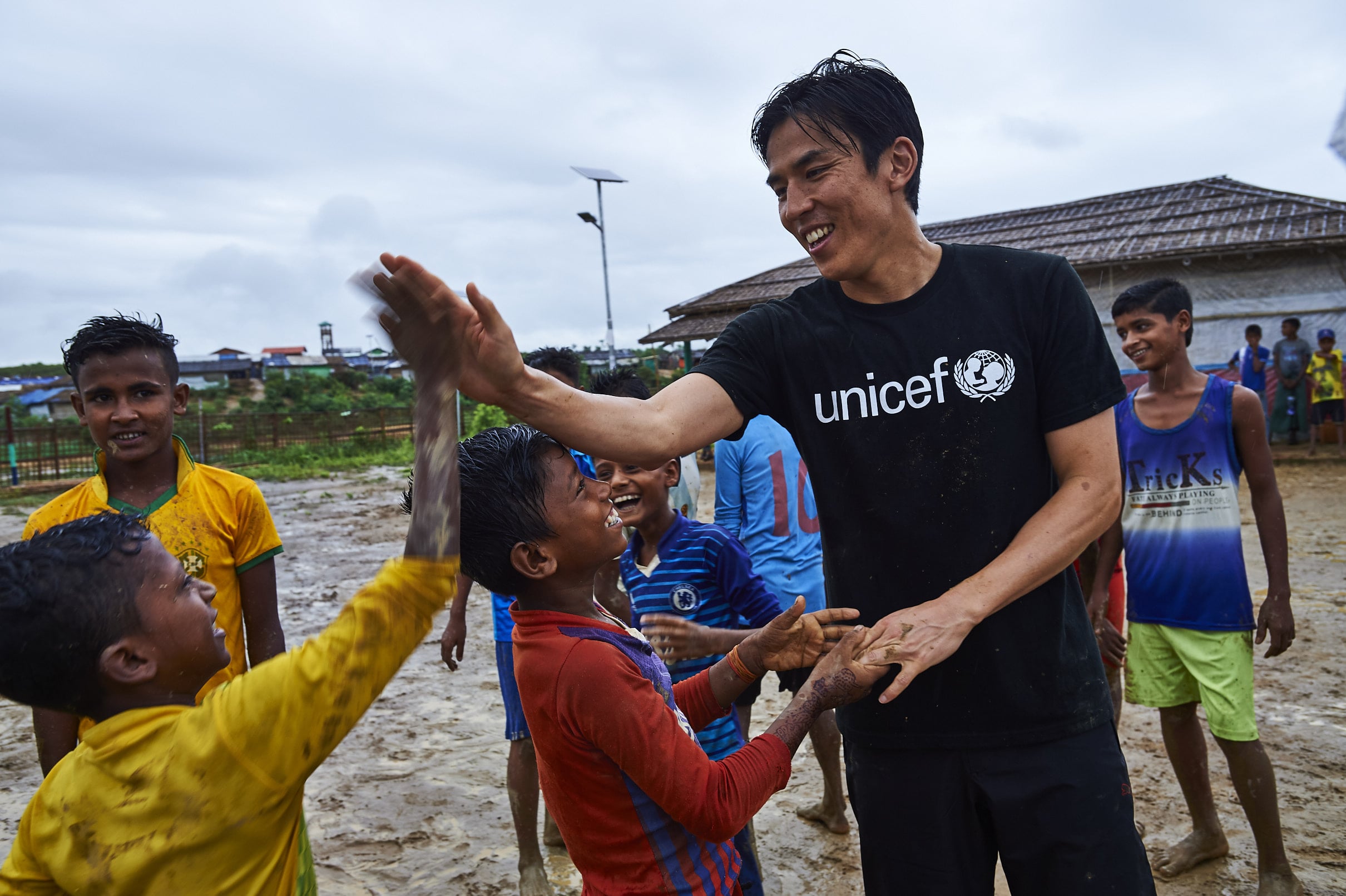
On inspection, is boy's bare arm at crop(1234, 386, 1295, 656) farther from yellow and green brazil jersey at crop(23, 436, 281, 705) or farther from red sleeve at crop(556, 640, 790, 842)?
yellow and green brazil jersey at crop(23, 436, 281, 705)

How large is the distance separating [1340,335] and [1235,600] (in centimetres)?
1274

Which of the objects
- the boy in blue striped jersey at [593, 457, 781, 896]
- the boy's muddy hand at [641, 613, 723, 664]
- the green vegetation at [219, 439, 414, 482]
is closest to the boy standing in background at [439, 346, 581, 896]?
the boy in blue striped jersey at [593, 457, 781, 896]

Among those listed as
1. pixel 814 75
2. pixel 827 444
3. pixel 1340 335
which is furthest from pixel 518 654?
pixel 1340 335

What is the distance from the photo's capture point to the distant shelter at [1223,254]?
1286cm

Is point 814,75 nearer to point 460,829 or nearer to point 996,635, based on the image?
point 996,635

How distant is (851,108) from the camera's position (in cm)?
198

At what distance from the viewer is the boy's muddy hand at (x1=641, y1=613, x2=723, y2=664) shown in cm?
221

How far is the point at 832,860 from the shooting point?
351 cm

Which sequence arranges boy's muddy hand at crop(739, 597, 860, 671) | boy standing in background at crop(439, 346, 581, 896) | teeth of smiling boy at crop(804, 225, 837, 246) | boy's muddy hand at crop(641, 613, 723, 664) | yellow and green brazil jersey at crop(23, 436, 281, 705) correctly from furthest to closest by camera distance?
boy standing in background at crop(439, 346, 581, 896)
yellow and green brazil jersey at crop(23, 436, 281, 705)
boy's muddy hand at crop(641, 613, 723, 664)
teeth of smiling boy at crop(804, 225, 837, 246)
boy's muddy hand at crop(739, 597, 860, 671)

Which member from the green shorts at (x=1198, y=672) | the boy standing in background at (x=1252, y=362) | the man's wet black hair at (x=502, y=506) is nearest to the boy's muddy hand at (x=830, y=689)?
the man's wet black hair at (x=502, y=506)

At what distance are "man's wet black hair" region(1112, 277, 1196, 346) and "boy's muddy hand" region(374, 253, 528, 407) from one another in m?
2.73

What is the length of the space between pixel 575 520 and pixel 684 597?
1101 mm

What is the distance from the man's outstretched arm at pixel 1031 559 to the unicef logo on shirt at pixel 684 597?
111 centimetres

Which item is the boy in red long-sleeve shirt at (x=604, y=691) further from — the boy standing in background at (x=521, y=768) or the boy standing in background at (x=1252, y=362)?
the boy standing in background at (x=1252, y=362)
